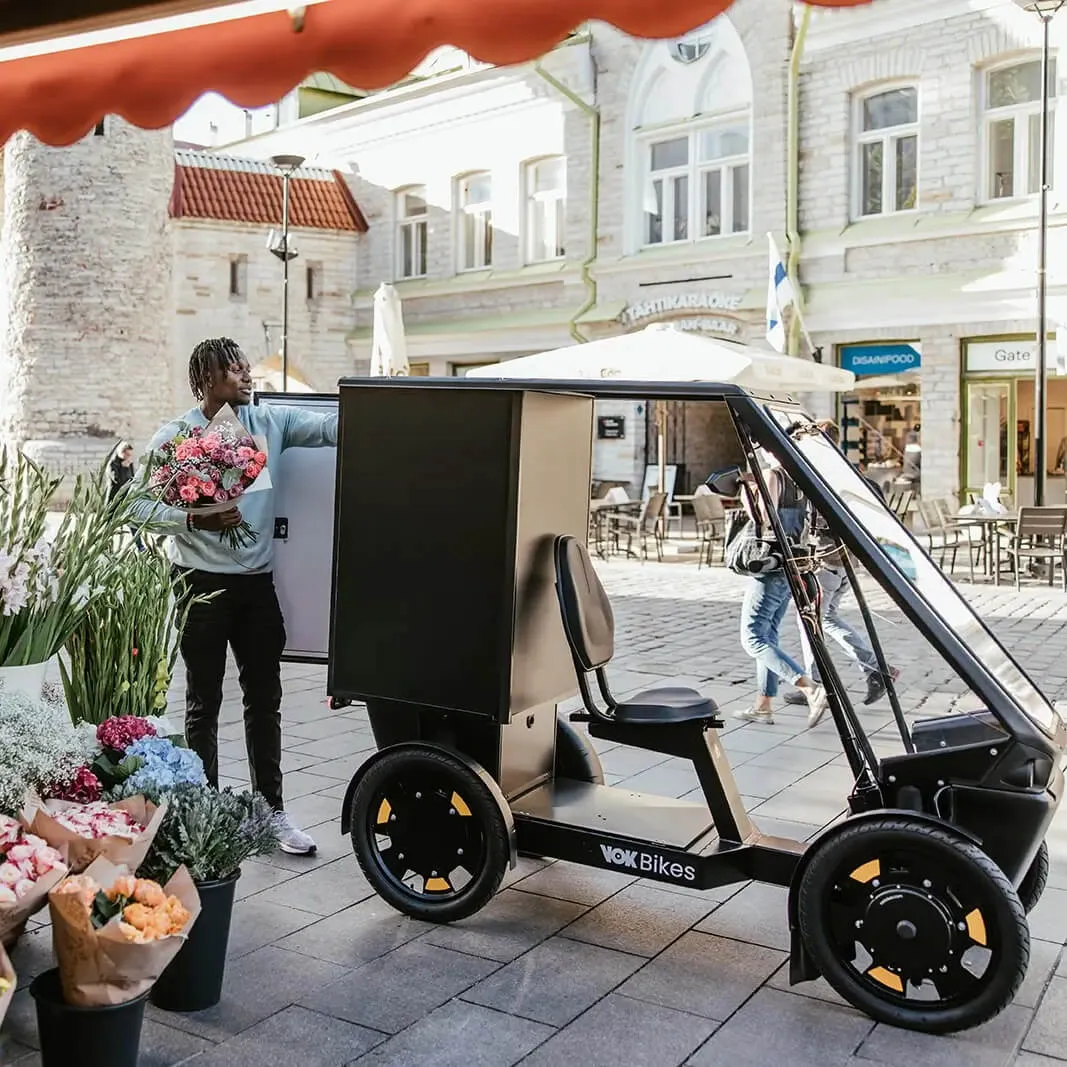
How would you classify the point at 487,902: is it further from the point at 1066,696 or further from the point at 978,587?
the point at 978,587

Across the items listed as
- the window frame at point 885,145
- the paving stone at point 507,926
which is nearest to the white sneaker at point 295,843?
the paving stone at point 507,926

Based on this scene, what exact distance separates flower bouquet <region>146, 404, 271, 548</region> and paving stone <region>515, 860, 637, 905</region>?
5.50ft

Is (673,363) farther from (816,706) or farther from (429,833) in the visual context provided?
(429,833)

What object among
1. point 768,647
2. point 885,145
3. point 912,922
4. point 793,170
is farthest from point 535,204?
point 912,922

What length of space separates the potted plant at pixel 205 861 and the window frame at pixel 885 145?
691 inches

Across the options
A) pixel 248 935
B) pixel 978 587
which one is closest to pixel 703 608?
pixel 978 587

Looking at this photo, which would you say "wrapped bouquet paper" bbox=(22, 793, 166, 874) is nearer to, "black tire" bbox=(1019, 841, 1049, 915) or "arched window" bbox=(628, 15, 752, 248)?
"black tire" bbox=(1019, 841, 1049, 915)

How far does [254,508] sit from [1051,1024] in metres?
2.99

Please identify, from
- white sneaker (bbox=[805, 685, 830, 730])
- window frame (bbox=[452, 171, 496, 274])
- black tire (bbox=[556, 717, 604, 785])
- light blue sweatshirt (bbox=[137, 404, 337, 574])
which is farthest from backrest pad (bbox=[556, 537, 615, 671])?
window frame (bbox=[452, 171, 496, 274])

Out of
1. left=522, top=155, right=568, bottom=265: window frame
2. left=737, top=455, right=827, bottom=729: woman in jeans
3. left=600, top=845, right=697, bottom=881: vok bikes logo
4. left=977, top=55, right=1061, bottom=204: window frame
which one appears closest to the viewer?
left=600, top=845, right=697, bottom=881: vok bikes logo

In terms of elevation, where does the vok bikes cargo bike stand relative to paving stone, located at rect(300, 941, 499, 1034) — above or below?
above

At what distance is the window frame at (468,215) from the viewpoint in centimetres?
2491

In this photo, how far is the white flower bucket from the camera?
3.32 meters

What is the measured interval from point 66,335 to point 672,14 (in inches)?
821
